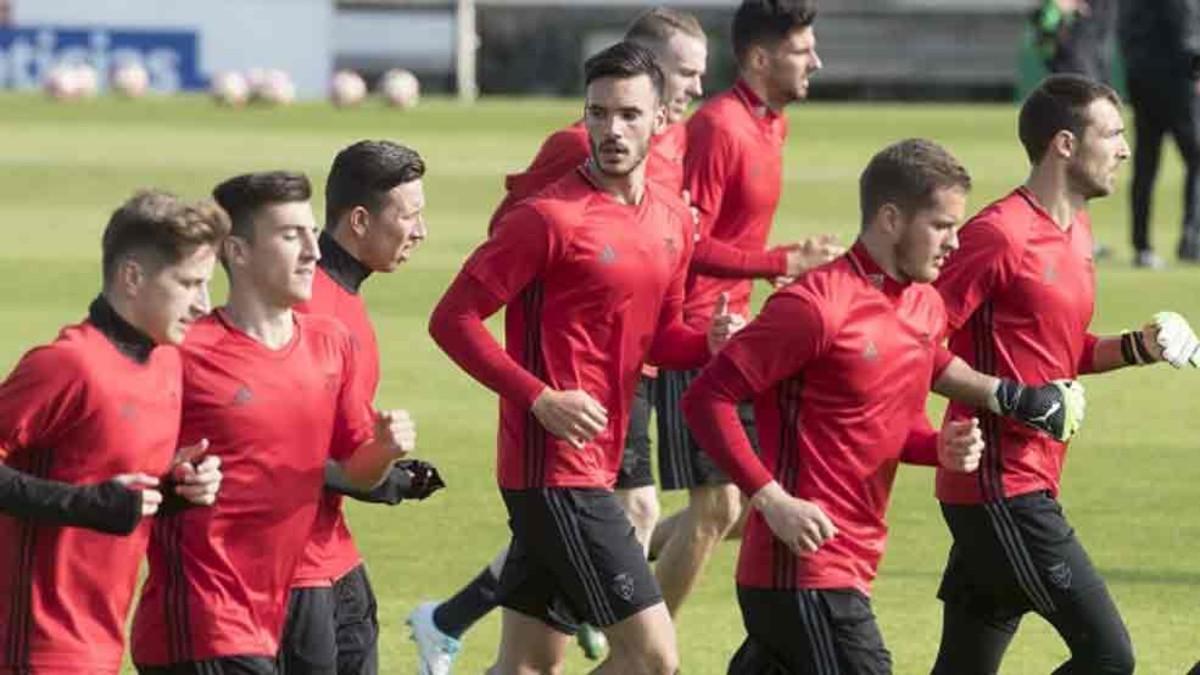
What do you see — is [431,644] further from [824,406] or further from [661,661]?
[824,406]

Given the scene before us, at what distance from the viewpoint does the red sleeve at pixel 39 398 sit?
24.8ft

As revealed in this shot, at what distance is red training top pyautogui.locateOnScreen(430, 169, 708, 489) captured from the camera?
372 inches

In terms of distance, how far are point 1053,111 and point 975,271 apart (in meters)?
0.65

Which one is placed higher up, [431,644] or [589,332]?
[589,332]

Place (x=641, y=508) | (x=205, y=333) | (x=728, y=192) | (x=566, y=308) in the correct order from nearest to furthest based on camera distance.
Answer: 1. (x=205, y=333)
2. (x=566, y=308)
3. (x=641, y=508)
4. (x=728, y=192)

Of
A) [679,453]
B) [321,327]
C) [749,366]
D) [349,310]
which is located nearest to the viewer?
[321,327]

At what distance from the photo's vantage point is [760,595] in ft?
28.8

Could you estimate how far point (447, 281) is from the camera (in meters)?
24.4

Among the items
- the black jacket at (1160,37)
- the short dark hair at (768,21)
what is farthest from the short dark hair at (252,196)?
the black jacket at (1160,37)

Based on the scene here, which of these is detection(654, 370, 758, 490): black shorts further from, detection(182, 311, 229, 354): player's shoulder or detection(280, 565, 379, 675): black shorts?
detection(182, 311, 229, 354): player's shoulder

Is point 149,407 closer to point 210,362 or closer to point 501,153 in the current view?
point 210,362

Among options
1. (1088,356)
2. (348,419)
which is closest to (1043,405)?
(1088,356)

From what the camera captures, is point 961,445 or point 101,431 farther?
point 961,445

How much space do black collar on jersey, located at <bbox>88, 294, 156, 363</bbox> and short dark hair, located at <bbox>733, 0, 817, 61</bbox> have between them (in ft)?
16.8
